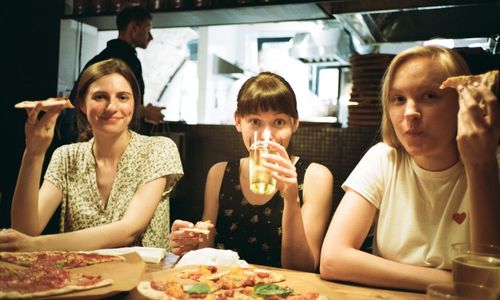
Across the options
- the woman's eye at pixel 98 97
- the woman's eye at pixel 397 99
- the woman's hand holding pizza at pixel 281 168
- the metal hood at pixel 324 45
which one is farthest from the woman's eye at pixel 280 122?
the metal hood at pixel 324 45

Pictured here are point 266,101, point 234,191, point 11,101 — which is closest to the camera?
point 266,101

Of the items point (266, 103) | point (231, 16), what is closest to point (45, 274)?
point (266, 103)

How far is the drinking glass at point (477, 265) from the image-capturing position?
114 cm

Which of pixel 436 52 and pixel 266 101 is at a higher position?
pixel 436 52

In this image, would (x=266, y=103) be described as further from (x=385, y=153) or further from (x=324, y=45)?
(x=324, y=45)

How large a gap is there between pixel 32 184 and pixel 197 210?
1.98 meters

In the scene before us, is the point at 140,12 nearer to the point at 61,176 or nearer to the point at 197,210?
the point at 197,210

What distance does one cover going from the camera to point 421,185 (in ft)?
5.62

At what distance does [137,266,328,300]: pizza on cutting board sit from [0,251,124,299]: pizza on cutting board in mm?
163

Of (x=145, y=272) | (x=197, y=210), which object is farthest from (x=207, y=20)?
(x=145, y=272)

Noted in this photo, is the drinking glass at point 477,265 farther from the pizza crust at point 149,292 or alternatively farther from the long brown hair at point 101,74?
the long brown hair at point 101,74

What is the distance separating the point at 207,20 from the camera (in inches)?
173

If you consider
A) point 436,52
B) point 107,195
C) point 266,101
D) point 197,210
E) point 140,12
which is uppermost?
point 140,12

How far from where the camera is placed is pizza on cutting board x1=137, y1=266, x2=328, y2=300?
126cm
